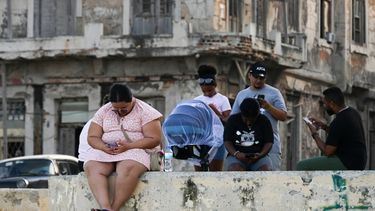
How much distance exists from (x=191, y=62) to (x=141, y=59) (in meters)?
1.31

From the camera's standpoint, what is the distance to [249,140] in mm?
13047

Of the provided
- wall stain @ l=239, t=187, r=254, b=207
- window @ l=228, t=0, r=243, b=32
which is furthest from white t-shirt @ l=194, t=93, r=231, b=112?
window @ l=228, t=0, r=243, b=32

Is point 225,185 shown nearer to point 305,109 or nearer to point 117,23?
point 117,23

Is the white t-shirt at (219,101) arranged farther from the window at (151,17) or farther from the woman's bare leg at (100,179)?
the window at (151,17)

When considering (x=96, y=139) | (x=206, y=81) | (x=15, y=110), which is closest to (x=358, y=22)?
(x=15, y=110)

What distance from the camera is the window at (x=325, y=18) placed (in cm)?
3778

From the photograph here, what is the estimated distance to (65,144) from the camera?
32.7 meters

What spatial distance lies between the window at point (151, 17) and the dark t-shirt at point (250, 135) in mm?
18911

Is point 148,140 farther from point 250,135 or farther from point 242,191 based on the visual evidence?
point 250,135

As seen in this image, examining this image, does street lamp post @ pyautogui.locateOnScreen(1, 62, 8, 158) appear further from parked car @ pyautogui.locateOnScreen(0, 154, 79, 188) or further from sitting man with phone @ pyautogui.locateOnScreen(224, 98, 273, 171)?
sitting man with phone @ pyautogui.locateOnScreen(224, 98, 273, 171)

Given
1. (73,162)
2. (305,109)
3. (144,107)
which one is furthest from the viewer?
(305,109)

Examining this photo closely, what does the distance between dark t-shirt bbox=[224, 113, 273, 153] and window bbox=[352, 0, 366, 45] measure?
87.8 ft

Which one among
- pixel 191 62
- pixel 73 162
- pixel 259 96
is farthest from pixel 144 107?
pixel 191 62

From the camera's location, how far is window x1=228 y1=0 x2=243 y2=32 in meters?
32.6
